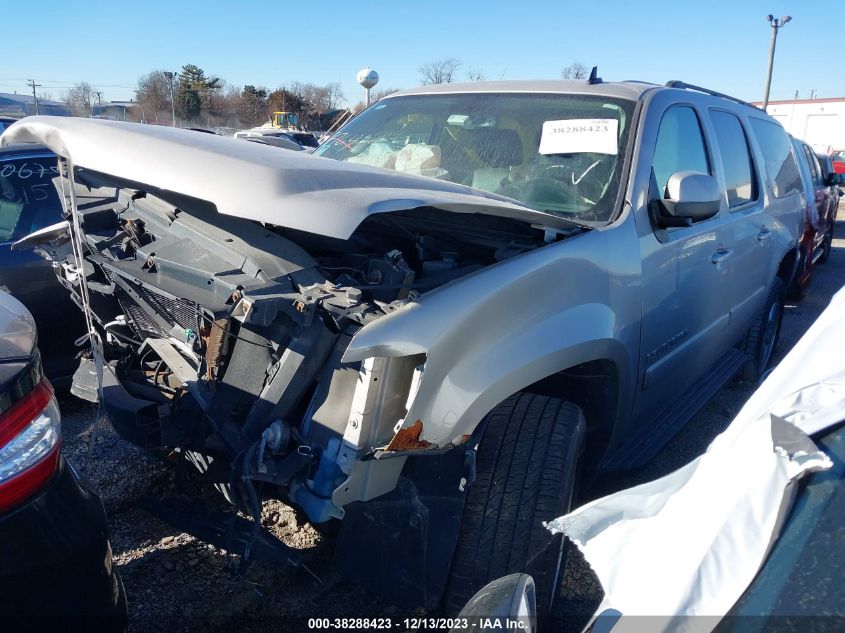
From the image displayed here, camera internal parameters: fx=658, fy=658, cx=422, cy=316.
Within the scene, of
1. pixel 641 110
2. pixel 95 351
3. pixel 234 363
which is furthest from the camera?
pixel 641 110

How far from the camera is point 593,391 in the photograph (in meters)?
2.67

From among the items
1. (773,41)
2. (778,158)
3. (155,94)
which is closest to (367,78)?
(778,158)

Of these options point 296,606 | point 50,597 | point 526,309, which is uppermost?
point 526,309

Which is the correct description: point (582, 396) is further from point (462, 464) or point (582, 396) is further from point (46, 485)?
point (46, 485)

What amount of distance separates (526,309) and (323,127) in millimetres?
40115

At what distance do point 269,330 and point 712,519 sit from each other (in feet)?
4.32

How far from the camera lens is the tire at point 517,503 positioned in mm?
2137

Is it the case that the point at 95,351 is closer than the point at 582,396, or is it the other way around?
the point at 95,351

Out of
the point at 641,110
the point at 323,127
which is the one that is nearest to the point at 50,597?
the point at 641,110

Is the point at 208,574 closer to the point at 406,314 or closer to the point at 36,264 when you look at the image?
the point at 406,314

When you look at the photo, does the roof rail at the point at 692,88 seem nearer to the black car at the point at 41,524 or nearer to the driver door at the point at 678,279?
the driver door at the point at 678,279

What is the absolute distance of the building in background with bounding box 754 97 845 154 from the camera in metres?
38.3

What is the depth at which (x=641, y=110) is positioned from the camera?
2969 mm

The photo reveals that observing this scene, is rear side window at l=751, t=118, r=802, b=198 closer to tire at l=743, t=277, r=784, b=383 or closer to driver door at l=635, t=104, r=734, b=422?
tire at l=743, t=277, r=784, b=383
